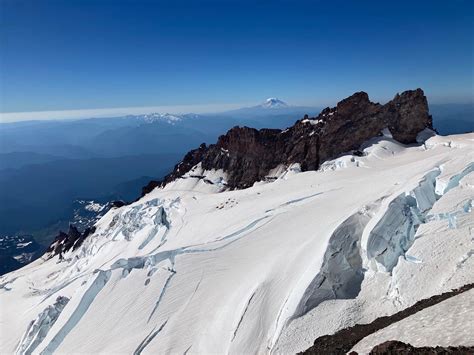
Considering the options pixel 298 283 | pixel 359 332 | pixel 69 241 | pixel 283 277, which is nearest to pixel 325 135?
pixel 283 277

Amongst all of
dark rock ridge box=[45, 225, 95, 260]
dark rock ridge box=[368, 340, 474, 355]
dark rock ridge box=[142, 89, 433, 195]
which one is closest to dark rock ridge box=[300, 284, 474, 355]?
dark rock ridge box=[368, 340, 474, 355]

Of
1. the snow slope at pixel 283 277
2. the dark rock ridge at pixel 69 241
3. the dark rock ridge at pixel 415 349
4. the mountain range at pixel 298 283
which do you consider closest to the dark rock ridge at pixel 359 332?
the mountain range at pixel 298 283

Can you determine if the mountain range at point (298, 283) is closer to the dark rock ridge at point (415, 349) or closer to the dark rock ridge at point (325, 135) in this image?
the dark rock ridge at point (415, 349)

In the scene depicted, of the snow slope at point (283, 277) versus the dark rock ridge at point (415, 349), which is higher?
the dark rock ridge at point (415, 349)

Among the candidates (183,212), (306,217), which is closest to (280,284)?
(306,217)

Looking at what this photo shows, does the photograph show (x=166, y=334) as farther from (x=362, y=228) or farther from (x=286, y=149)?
(x=286, y=149)
